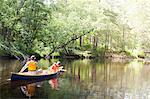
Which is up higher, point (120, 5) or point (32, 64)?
point (120, 5)

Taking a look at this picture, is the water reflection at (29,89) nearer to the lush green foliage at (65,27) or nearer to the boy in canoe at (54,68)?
the boy in canoe at (54,68)

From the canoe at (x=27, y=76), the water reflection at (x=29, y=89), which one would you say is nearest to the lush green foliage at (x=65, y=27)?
the canoe at (x=27, y=76)

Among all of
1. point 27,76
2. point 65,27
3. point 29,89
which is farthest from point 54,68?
point 65,27

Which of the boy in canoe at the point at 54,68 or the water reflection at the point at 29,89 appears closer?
the water reflection at the point at 29,89

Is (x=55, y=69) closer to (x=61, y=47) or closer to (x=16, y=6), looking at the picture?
(x=16, y=6)

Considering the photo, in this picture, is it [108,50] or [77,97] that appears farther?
[108,50]

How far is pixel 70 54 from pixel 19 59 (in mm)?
11968

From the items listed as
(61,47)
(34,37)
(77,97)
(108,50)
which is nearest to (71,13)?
(61,47)

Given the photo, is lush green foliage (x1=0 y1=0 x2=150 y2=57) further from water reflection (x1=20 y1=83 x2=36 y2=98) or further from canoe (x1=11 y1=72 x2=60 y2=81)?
water reflection (x1=20 y1=83 x2=36 y2=98)

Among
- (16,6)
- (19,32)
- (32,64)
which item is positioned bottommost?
(32,64)

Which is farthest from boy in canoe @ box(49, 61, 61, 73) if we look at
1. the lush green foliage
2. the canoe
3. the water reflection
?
the lush green foliage

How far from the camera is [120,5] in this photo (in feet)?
210

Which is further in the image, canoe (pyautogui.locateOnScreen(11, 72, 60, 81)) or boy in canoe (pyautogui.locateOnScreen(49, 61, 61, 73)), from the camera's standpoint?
boy in canoe (pyautogui.locateOnScreen(49, 61, 61, 73))

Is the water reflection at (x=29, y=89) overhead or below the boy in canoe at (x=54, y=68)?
below
